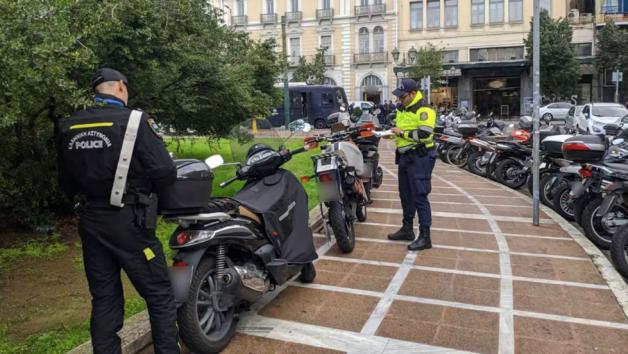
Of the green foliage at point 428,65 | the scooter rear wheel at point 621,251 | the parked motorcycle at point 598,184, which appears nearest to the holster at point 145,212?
the scooter rear wheel at point 621,251

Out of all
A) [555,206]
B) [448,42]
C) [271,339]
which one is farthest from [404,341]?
[448,42]

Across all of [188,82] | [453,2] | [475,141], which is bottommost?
[475,141]

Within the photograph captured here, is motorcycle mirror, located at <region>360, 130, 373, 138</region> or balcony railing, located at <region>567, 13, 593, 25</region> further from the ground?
balcony railing, located at <region>567, 13, 593, 25</region>

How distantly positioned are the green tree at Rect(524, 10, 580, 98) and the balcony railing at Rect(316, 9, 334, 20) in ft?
51.6

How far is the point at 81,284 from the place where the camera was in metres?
4.84

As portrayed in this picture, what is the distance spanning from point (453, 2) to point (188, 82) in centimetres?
3760

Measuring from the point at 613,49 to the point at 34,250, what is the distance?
121ft

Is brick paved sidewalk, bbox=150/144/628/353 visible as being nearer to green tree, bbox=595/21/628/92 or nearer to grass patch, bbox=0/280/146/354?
grass patch, bbox=0/280/146/354

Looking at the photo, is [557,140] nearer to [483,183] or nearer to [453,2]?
[483,183]

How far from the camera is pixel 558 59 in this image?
34.9 meters

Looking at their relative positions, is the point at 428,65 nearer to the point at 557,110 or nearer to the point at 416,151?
the point at 557,110

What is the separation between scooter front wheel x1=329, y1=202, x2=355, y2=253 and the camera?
546 cm

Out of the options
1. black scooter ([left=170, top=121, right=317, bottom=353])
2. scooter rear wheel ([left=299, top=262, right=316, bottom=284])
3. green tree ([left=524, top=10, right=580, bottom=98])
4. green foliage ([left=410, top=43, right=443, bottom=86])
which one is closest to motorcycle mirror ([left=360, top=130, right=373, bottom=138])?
black scooter ([left=170, top=121, right=317, bottom=353])

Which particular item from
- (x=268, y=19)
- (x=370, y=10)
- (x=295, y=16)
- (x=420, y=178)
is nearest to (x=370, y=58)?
(x=370, y=10)
